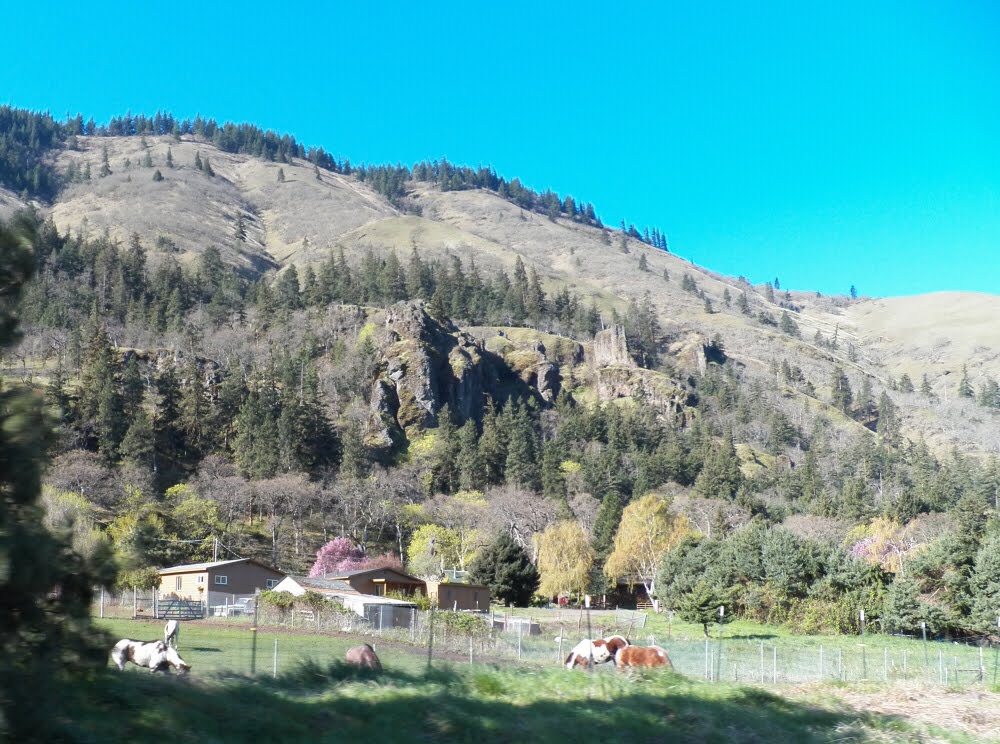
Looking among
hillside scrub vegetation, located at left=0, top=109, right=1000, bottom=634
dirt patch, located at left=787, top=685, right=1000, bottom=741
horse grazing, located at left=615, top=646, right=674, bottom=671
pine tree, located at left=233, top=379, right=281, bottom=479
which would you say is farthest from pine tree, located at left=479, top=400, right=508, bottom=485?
dirt patch, located at left=787, top=685, right=1000, bottom=741

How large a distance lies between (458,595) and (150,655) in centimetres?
3740

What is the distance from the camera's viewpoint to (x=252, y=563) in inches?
2073

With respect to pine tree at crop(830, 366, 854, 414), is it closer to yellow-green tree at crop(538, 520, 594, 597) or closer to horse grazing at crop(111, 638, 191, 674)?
yellow-green tree at crop(538, 520, 594, 597)

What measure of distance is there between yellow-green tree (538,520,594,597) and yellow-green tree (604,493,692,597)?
253cm

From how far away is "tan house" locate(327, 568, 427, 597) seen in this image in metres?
53.5

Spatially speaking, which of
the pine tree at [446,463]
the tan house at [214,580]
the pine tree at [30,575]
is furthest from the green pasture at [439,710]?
the pine tree at [446,463]

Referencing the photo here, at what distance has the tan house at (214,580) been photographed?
50.5 metres

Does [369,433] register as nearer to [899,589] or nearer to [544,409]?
[544,409]

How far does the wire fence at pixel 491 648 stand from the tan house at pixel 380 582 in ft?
29.5

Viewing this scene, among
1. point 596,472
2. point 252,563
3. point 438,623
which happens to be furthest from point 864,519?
point 438,623

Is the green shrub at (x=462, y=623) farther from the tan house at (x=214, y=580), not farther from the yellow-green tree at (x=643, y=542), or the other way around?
the yellow-green tree at (x=643, y=542)

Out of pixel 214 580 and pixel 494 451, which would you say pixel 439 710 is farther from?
pixel 494 451

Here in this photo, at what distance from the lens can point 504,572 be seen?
2434 inches

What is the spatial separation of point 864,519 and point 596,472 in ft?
88.7
